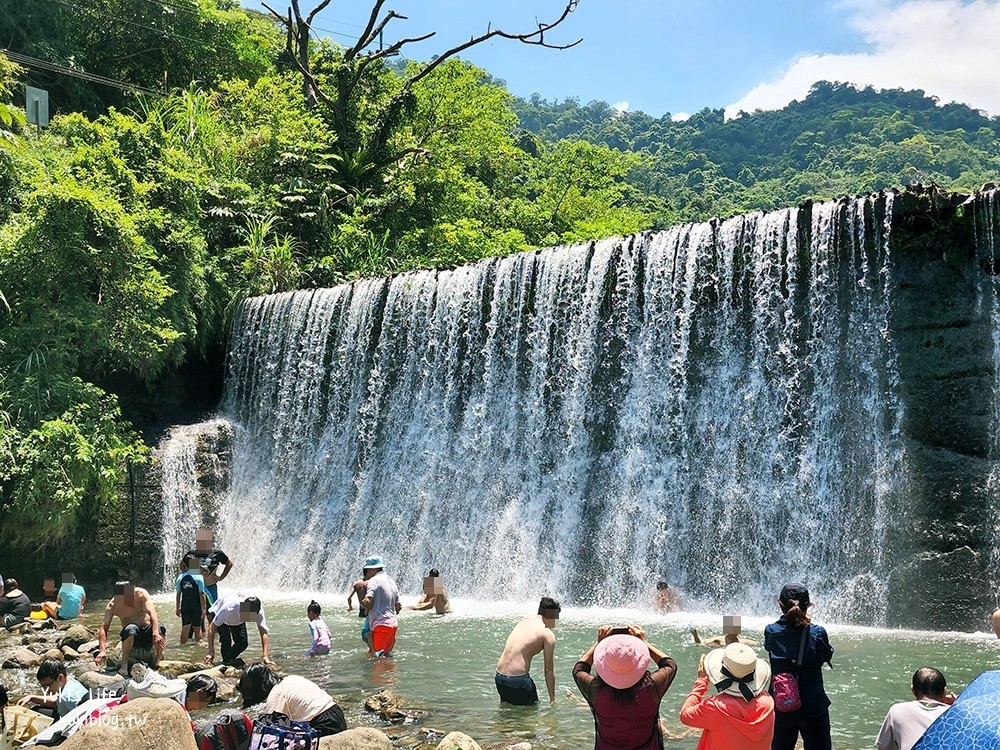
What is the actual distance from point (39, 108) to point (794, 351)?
20.4 m

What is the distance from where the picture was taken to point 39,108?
2531 centimetres

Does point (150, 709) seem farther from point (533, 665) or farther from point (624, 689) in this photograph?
point (533, 665)

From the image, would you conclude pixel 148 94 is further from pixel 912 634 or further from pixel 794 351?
pixel 912 634

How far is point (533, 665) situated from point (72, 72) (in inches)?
990

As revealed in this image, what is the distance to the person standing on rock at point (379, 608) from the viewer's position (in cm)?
985

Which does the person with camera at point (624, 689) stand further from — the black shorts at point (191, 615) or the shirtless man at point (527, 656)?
the black shorts at point (191, 615)

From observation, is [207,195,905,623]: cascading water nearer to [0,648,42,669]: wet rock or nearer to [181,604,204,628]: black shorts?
[181,604,204,628]: black shorts

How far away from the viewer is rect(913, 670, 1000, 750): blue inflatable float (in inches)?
68.3

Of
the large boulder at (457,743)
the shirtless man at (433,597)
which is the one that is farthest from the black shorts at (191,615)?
the large boulder at (457,743)

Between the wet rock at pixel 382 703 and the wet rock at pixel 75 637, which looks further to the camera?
the wet rock at pixel 75 637

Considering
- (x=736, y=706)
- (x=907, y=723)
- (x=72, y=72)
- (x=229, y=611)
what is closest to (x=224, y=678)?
(x=229, y=611)

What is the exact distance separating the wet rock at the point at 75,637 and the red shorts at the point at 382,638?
369 cm

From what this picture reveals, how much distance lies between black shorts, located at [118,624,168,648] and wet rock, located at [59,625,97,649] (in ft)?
7.78

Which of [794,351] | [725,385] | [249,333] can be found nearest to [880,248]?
[794,351]
